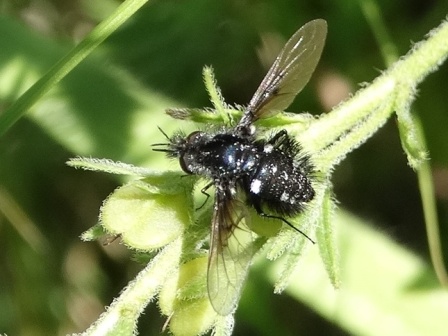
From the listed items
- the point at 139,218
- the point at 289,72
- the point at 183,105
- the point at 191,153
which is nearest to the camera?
the point at 139,218

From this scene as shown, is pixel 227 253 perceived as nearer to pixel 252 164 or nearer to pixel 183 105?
pixel 252 164

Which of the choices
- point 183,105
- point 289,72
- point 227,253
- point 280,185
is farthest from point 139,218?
point 183,105

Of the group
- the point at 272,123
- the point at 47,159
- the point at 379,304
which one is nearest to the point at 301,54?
the point at 272,123

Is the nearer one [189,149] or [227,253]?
[227,253]

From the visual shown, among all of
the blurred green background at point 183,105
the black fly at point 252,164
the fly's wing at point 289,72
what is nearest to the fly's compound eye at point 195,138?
the black fly at point 252,164

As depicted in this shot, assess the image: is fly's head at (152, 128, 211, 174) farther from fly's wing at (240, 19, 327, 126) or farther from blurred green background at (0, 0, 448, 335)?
blurred green background at (0, 0, 448, 335)

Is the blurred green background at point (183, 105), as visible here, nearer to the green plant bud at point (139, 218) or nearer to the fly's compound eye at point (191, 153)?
the fly's compound eye at point (191, 153)

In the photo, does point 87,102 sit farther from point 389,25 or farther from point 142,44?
point 389,25
